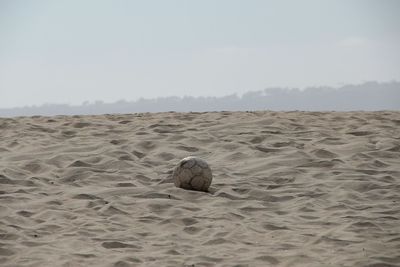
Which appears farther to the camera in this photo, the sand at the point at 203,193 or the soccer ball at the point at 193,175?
the soccer ball at the point at 193,175

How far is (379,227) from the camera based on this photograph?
5.86 metres

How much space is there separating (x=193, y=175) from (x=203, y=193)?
22 centimetres

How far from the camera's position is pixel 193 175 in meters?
7.07

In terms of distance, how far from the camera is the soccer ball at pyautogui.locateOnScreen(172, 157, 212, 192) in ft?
23.2

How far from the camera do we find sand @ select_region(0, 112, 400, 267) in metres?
5.22

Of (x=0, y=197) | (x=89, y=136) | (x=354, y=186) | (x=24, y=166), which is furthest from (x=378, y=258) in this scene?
(x=89, y=136)

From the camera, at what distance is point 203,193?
7055 mm

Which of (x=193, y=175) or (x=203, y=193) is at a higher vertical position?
(x=193, y=175)

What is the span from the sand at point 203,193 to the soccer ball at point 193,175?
123 millimetres

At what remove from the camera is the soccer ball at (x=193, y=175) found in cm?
708

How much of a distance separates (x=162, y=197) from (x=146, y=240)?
4.32 feet

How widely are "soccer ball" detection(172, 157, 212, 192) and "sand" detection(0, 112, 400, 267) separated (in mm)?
123

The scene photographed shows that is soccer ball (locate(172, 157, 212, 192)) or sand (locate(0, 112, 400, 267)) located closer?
sand (locate(0, 112, 400, 267))

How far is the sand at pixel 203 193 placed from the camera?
5223mm
